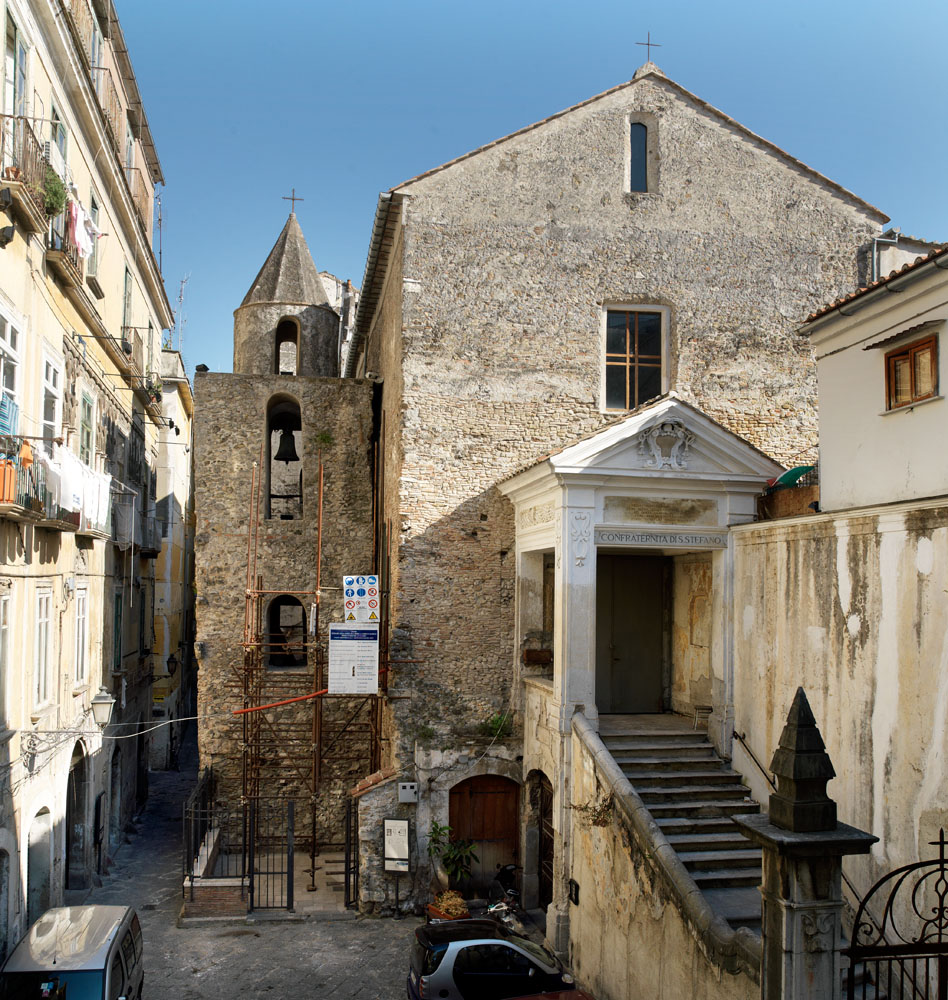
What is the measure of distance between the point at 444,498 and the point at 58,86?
29.4ft

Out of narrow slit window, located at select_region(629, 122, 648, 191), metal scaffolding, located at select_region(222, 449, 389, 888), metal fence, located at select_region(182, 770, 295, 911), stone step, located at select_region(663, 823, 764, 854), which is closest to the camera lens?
stone step, located at select_region(663, 823, 764, 854)

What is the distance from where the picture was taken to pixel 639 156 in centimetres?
1731

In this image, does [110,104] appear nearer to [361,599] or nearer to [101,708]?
[361,599]

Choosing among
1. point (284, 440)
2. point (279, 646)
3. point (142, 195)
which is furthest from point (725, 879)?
point (142, 195)

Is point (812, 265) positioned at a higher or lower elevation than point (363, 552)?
higher

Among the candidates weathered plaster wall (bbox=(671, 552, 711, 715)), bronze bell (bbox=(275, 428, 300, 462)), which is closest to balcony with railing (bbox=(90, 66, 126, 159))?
bronze bell (bbox=(275, 428, 300, 462))

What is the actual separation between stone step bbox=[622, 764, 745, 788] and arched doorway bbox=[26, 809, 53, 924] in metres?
8.51

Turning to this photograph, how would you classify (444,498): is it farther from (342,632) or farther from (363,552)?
(363,552)

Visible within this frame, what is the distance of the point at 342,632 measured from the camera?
1608cm

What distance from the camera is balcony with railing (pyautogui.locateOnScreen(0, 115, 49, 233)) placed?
430 inches

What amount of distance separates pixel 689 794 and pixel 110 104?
17.6 m

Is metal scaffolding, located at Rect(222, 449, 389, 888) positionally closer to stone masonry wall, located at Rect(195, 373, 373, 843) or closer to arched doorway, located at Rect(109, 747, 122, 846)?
stone masonry wall, located at Rect(195, 373, 373, 843)

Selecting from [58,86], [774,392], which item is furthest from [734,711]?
[58,86]

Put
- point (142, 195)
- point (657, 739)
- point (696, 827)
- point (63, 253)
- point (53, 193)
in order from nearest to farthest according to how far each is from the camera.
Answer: point (696, 827) → point (53, 193) → point (63, 253) → point (657, 739) → point (142, 195)
